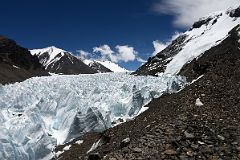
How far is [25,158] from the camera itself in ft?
69.8

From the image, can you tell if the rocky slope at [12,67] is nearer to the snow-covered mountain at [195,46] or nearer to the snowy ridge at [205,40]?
the snow-covered mountain at [195,46]

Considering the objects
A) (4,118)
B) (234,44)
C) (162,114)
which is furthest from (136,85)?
(234,44)

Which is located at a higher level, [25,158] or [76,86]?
[76,86]

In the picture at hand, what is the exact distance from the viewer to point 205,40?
456 ft

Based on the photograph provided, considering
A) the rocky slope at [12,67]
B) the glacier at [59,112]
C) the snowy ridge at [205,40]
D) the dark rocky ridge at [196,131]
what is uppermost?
the rocky slope at [12,67]

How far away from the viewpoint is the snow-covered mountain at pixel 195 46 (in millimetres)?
122731

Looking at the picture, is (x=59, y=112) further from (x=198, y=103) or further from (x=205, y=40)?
(x=205, y=40)

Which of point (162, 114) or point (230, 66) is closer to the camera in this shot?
point (162, 114)

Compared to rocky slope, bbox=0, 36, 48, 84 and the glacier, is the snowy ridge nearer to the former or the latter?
rocky slope, bbox=0, 36, 48, 84

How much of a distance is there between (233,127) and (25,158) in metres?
12.3

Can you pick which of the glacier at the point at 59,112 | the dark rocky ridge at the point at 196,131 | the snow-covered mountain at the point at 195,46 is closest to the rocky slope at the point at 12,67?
the snow-covered mountain at the point at 195,46

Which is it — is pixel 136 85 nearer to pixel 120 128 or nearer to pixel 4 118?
pixel 4 118

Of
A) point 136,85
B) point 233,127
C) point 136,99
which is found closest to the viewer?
point 233,127

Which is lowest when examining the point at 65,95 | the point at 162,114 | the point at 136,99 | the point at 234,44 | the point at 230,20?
the point at 162,114
